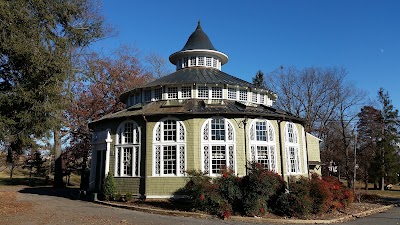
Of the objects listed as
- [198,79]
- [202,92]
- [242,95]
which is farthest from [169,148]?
[242,95]

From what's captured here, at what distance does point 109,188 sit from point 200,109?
6.82 metres

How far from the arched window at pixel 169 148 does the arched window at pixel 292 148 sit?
663cm

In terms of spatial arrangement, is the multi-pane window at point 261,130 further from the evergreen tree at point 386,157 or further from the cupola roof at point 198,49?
the evergreen tree at point 386,157

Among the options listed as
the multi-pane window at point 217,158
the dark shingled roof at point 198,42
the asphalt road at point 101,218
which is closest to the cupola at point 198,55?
the dark shingled roof at point 198,42

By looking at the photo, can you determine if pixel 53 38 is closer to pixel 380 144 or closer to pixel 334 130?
pixel 334 130

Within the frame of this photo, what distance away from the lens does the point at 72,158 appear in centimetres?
3903

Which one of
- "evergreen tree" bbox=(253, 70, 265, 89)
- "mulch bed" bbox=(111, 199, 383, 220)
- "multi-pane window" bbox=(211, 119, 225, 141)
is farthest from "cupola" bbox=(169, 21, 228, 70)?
"evergreen tree" bbox=(253, 70, 265, 89)

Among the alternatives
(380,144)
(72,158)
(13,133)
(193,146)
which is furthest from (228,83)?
(380,144)

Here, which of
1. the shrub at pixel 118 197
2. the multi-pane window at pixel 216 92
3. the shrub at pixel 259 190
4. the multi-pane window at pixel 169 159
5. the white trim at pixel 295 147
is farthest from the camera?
the multi-pane window at pixel 216 92

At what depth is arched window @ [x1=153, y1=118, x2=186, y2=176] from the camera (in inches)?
746

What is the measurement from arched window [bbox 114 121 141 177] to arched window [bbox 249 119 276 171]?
6660mm

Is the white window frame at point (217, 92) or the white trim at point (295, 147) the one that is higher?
the white window frame at point (217, 92)

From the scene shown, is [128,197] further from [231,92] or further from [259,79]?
[259,79]

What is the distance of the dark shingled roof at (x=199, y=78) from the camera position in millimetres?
21880
